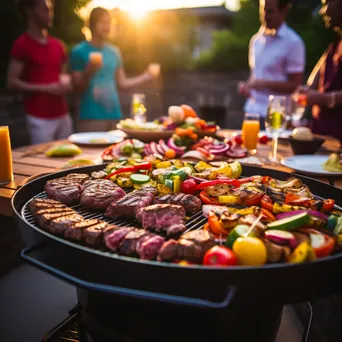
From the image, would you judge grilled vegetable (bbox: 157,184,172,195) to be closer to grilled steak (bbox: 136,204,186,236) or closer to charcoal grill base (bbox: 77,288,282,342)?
grilled steak (bbox: 136,204,186,236)

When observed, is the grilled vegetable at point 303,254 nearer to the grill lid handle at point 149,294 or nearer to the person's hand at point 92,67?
the grill lid handle at point 149,294

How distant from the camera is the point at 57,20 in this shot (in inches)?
378

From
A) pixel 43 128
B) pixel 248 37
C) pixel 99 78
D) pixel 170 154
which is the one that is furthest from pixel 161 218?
pixel 248 37

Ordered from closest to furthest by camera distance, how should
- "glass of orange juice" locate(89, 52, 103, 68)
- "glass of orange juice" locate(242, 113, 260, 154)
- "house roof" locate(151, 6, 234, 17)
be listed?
1. "glass of orange juice" locate(242, 113, 260, 154)
2. "glass of orange juice" locate(89, 52, 103, 68)
3. "house roof" locate(151, 6, 234, 17)

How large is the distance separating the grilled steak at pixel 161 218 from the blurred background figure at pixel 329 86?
2.59 metres

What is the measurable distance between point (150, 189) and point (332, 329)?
1.95 m

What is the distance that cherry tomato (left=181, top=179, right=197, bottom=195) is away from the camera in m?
1.92

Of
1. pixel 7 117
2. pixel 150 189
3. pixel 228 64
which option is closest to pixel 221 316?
pixel 150 189

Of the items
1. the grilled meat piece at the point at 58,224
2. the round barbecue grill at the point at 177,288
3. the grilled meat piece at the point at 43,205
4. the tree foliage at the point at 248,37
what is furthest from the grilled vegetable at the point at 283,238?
the tree foliage at the point at 248,37

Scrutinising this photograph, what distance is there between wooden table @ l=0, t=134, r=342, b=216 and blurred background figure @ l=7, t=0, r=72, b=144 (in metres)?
1.54

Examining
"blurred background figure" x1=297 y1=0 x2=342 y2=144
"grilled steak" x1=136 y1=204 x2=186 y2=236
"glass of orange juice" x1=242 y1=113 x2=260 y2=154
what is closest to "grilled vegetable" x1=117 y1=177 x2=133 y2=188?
"grilled steak" x1=136 y1=204 x2=186 y2=236

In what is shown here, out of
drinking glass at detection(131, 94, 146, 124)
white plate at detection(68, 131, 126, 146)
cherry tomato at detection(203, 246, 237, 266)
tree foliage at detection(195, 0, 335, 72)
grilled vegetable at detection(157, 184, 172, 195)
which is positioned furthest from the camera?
tree foliage at detection(195, 0, 335, 72)

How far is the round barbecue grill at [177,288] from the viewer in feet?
3.63

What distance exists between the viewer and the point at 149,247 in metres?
1.30
